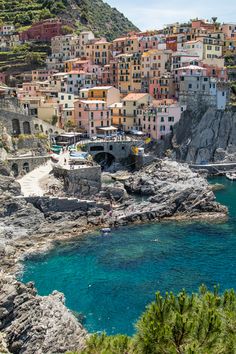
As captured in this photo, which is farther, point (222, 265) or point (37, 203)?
point (37, 203)

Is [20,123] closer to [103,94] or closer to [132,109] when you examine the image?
[103,94]

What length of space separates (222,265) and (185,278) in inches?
173

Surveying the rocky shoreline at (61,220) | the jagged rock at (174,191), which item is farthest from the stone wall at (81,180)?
the jagged rock at (174,191)

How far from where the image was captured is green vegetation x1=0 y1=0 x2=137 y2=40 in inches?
4744

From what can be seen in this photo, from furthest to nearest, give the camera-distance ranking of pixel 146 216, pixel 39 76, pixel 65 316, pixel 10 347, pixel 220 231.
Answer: pixel 39 76 → pixel 146 216 → pixel 220 231 → pixel 65 316 → pixel 10 347

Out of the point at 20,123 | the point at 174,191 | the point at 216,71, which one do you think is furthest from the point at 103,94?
the point at 174,191

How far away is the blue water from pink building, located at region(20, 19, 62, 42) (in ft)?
242

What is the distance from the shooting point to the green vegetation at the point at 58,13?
120 m

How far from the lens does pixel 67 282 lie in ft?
125

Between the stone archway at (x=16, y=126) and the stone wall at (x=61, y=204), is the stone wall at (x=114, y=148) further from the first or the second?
the stone wall at (x=61, y=204)

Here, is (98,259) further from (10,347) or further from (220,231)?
(10,347)

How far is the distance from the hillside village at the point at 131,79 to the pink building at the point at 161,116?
0.10 m

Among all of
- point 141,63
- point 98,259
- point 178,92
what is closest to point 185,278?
point 98,259

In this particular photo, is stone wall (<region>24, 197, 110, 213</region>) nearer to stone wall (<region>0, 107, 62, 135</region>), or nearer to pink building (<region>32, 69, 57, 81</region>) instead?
stone wall (<region>0, 107, 62, 135</region>)
